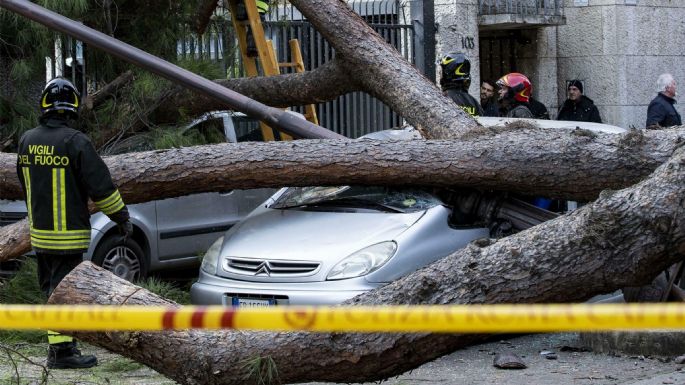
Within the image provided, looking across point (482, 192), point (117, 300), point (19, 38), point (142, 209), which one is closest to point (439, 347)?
point (117, 300)

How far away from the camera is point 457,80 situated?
30.3 ft

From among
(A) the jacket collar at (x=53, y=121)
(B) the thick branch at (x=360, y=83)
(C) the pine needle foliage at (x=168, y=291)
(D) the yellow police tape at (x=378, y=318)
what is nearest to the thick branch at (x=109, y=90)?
(B) the thick branch at (x=360, y=83)

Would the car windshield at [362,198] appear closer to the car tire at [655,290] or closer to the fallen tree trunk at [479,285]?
the car tire at [655,290]

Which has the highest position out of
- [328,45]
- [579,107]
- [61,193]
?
[328,45]

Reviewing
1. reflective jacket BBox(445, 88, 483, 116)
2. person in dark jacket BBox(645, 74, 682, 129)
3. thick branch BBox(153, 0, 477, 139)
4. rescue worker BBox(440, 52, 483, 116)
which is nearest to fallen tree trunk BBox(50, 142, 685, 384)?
thick branch BBox(153, 0, 477, 139)

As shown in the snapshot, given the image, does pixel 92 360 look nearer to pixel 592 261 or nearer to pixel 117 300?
pixel 117 300

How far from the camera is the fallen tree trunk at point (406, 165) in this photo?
21.6ft

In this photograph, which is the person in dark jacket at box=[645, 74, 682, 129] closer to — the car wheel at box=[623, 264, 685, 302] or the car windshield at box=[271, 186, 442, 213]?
the car wheel at box=[623, 264, 685, 302]

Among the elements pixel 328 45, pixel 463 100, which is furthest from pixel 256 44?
pixel 328 45

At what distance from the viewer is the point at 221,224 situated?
980 cm

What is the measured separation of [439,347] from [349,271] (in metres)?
1.84

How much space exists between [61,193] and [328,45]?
7244 millimetres

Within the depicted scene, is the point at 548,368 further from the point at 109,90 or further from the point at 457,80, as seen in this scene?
the point at 109,90

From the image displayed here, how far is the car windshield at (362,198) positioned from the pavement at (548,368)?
99cm
